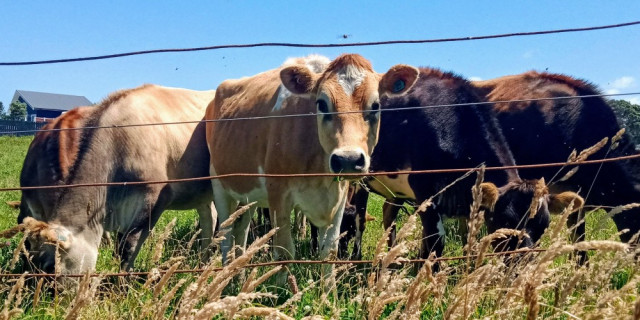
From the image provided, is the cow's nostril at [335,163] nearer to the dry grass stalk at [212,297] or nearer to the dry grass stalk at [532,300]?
the dry grass stalk at [212,297]

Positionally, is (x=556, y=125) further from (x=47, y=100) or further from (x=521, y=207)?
(x=47, y=100)

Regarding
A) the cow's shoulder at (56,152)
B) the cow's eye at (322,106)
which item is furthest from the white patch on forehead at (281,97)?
the cow's shoulder at (56,152)

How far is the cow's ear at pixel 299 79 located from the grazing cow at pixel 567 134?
2.61m

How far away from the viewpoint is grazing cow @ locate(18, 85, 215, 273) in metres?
4.93

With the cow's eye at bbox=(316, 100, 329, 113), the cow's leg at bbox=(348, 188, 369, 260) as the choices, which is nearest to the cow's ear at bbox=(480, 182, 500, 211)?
the cow's eye at bbox=(316, 100, 329, 113)

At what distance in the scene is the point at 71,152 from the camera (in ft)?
17.2

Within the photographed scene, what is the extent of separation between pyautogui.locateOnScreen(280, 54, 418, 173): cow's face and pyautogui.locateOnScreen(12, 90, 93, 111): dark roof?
9746 cm

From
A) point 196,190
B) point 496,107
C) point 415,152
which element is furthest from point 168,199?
point 496,107

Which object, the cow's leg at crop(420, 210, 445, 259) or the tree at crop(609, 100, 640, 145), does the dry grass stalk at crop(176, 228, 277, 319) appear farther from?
the tree at crop(609, 100, 640, 145)

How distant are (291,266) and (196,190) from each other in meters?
1.99

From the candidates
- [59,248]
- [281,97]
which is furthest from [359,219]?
[59,248]

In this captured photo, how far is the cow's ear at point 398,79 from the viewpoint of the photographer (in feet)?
15.5

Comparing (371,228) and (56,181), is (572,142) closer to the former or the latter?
(371,228)

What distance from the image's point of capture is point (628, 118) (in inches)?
261
